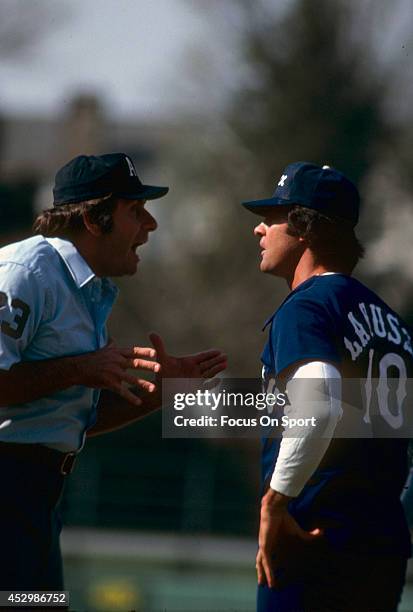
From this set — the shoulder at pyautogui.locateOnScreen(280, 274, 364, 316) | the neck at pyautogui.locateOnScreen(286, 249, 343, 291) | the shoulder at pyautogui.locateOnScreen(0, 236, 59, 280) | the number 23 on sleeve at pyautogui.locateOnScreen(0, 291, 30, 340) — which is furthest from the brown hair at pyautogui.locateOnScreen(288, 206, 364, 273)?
the number 23 on sleeve at pyautogui.locateOnScreen(0, 291, 30, 340)

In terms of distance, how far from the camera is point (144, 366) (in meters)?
3.89

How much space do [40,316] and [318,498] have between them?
103cm

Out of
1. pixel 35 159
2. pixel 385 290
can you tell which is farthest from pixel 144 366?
pixel 35 159

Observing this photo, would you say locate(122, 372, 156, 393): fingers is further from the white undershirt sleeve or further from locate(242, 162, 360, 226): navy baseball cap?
locate(242, 162, 360, 226): navy baseball cap

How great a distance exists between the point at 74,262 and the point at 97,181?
32 cm

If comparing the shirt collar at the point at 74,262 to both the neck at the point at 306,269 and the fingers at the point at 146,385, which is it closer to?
the fingers at the point at 146,385

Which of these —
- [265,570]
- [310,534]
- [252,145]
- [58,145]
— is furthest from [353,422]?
[58,145]

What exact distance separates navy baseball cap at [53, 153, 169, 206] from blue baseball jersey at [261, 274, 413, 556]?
2.32 ft

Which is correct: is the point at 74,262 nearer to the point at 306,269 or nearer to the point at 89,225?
the point at 89,225

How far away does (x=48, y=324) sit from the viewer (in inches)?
151

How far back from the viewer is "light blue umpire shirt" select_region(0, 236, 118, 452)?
12.2 ft

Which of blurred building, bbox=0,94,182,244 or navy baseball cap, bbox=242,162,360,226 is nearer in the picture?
navy baseball cap, bbox=242,162,360,226

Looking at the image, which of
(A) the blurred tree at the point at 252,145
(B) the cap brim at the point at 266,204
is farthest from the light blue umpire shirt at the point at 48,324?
(A) the blurred tree at the point at 252,145

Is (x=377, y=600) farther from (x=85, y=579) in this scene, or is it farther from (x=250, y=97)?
(x=250, y=97)
